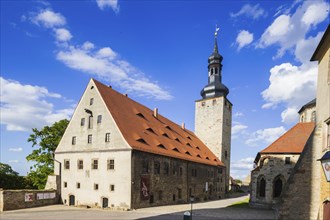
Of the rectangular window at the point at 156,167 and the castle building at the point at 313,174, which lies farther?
the rectangular window at the point at 156,167

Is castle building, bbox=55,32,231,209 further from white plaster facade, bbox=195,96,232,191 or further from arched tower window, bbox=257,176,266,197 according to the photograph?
white plaster facade, bbox=195,96,232,191

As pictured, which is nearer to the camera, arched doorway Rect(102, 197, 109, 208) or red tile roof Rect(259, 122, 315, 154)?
red tile roof Rect(259, 122, 315, 154)

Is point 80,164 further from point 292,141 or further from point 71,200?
point 292,141

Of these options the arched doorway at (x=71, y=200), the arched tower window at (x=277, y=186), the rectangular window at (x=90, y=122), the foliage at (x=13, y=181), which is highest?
the rectangular window at (x=90, y=122)

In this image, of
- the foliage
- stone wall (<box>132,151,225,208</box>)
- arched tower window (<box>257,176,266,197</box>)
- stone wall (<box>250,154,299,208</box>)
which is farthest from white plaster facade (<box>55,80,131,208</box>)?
arched tower window (<box>257,176,266,197</box>)

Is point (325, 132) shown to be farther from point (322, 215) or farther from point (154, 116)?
point (154, 116)

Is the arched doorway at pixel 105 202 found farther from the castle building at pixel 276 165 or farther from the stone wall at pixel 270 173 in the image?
the stone wall at pixel 270 173

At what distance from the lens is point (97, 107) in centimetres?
2756

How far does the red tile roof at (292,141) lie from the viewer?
82.1ft

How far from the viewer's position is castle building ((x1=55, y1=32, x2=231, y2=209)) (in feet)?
81.6

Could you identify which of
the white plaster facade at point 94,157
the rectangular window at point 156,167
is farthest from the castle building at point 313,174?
the rectangular window at point 156,167

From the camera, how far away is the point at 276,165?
2542 cm

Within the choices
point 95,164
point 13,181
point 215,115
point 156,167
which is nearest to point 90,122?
point 95,164

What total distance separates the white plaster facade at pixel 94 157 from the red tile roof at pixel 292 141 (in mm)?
13803
